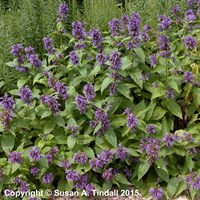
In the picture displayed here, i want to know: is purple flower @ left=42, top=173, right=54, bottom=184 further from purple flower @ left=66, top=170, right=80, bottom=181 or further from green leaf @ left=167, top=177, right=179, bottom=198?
green leaf @ left=167, top=177, right=179, bottom=198

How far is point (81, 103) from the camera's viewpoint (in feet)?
12.5

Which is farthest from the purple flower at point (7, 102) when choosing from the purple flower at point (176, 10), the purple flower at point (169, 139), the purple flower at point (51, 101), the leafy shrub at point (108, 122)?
the purple flower at point (176, 10)

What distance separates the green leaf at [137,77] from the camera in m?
4.07

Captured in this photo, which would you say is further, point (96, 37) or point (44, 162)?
point (96, 37)

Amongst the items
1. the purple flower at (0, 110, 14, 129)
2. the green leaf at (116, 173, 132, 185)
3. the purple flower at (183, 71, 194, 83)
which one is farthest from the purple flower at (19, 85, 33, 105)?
the purple flower at (183, 71, 194, 83)

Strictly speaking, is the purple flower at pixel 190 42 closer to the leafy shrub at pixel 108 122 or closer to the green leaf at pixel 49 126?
the leafy shrub at pixel 108 122

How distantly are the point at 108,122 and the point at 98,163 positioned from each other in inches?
13.6

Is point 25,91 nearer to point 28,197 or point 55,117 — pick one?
point 55,117

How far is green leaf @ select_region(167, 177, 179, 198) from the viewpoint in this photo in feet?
12.6

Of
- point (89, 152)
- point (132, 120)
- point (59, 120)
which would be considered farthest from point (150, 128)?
point (59, 120)

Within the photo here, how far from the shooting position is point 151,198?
12.8 ft

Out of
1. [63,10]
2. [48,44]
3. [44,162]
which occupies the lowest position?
[44,162]

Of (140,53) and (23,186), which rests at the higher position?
(140,53)

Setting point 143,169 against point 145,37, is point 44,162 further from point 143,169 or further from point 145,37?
point 145,37
